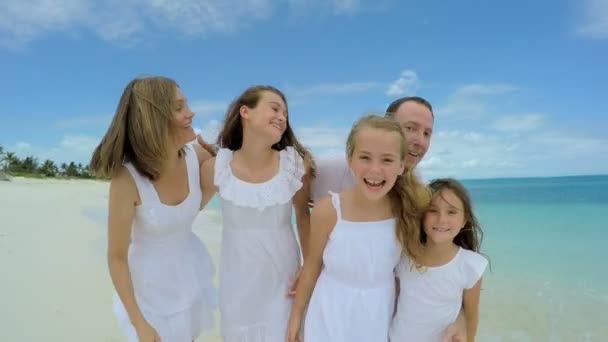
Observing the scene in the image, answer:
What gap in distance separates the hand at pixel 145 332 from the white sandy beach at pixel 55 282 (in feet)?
8.27

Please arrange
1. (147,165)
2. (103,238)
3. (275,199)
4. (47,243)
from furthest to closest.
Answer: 1. (103,238)
2. (47,243)
3. (275,199)
4. (147,165)

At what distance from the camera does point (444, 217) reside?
7.28 feet

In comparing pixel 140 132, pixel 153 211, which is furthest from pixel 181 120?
pixel 153 211

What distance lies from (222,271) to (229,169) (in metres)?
0.57

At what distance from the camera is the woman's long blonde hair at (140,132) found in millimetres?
2133

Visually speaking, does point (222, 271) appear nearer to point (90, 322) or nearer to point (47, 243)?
point (90, 322)

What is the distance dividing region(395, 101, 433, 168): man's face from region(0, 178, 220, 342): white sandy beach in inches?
123

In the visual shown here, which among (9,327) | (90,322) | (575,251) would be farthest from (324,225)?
(575,251)

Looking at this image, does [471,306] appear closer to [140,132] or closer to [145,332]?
[145,332]

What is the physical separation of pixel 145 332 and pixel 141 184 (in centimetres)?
72

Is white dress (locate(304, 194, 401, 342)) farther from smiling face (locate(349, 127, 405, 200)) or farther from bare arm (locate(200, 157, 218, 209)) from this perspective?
bare arm (locate(200, 157, 218, 209))

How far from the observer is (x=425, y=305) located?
224 centimetres

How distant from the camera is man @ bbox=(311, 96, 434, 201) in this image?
8.33 feet

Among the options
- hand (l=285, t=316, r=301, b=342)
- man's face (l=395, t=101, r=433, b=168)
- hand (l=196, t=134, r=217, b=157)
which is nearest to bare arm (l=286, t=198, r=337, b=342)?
hand (l=285, t=316, r=301, b=342)
